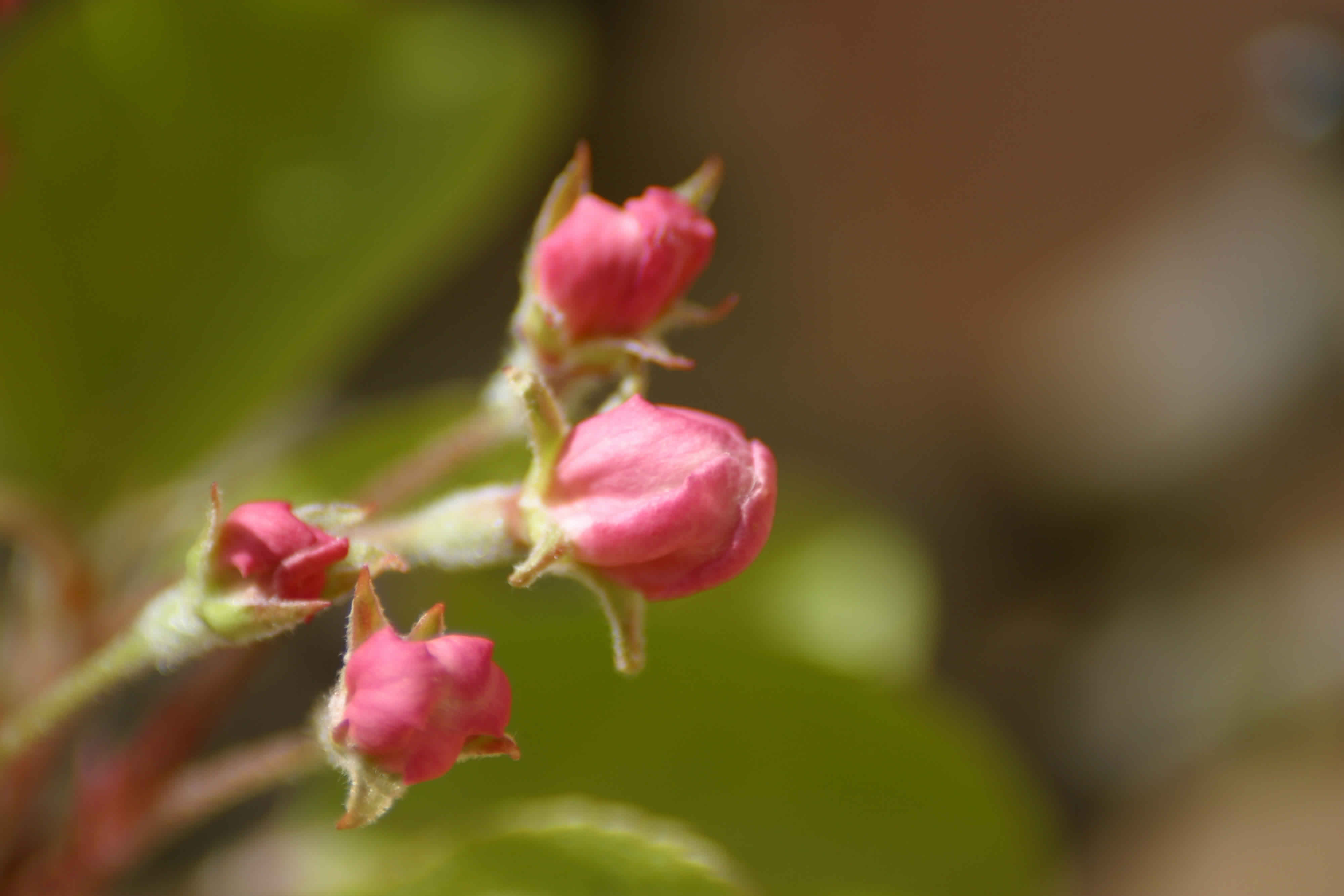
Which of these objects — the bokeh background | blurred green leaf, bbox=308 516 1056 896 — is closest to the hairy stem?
blurred green leaf, bbox=308 516 1056 896

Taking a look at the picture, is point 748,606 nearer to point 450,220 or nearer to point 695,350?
point 450,220

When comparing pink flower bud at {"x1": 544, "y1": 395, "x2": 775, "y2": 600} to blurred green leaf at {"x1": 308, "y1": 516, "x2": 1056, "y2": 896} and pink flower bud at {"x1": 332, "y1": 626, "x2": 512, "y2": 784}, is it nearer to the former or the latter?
pink flower bud at {"x1": 332, "y1": 626, "x2": 512, "y2": 784}

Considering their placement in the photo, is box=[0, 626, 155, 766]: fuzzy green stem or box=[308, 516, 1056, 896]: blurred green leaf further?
box=[308, 516, 1056, 896]: blurred green leaf

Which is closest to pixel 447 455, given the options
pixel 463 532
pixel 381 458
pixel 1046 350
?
pixel 463 532

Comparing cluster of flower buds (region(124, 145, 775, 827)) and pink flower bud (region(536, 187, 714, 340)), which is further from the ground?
pink flower bud (region(536, 187, 714, 340))

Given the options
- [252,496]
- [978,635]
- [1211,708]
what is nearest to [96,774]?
[252,496]

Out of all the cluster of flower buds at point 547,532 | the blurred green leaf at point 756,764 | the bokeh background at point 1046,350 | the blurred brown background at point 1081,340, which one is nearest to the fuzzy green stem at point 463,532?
the cluster of flower buds at point 547,532
